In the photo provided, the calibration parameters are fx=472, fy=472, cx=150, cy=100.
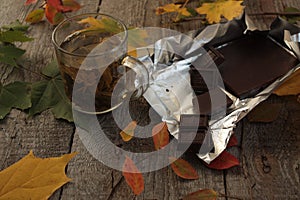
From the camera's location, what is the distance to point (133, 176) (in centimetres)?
84

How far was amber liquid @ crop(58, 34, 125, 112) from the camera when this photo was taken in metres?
0.88

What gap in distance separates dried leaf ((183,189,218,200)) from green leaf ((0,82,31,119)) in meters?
Answer: 0.38

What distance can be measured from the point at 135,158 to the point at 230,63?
0.31 m

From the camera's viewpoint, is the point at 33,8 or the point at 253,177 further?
the point at 33,8

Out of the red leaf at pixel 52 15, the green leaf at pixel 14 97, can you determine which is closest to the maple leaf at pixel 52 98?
the green leaf at pixel 14 97

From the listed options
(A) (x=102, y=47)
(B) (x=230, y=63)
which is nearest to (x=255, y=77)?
(B) (x=230, y=63)

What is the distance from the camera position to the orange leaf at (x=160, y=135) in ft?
2.90

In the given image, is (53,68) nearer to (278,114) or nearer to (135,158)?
(135,158)

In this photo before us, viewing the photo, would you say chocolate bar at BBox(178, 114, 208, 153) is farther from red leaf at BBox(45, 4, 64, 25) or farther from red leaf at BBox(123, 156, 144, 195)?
red leaf at BBox(45, 4, 64, 25)

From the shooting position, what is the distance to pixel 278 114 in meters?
0.94

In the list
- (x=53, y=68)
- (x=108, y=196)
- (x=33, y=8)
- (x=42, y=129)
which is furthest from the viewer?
(x=33, y=8)

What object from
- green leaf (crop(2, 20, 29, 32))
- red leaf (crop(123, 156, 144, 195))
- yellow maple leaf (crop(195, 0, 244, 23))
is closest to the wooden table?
red leaf (crop(123, 156, 144, 195))

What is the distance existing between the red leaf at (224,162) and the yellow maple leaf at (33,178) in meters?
0.26

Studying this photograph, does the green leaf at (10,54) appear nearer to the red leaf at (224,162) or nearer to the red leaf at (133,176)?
the red leaf at (133,176)
